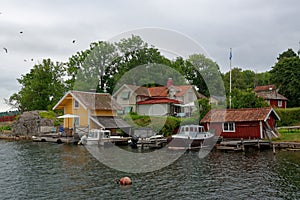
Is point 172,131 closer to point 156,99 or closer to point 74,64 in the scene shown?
point 156,99

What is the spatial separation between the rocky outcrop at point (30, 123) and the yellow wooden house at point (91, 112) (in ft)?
12.5

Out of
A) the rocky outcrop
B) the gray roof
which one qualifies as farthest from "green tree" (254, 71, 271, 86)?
the rocky outcrop

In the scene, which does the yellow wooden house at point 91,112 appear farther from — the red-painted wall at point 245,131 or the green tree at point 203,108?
the red-painted wall at point 245,131

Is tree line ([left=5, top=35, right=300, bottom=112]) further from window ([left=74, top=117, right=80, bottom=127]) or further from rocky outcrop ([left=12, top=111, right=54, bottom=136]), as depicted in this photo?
window ([left=74, top=117, right=80, bottom=127])

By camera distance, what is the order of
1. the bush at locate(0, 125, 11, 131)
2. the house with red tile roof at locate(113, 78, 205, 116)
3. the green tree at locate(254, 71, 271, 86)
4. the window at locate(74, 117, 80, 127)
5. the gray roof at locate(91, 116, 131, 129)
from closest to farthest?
the gray roof at locate(91, 116, 131, 129) < the window at locate(74, 117, 80, 127) < the house with red tile roof at locate(113, 78, 205, 116) < the bush at locate(0, 125, 11, 131) < the green tree at locate(254, 71, 271, 86)

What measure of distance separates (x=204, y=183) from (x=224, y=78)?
73300 mm

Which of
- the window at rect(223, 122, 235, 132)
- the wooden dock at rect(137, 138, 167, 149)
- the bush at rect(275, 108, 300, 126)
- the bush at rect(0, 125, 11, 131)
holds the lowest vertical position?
the wooden dock at rect(137, 138, 167, 149)

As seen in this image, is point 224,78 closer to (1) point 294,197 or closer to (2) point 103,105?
(2) point 103,105

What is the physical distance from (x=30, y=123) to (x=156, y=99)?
22.5 meters

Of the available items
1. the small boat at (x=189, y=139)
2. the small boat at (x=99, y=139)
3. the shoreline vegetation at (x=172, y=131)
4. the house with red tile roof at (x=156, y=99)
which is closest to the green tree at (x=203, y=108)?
the shoreline vegetation at (x=172, y=131)

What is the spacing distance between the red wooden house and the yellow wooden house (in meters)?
12.9

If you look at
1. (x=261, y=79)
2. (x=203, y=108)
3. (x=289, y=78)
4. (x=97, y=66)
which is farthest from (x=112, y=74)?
(x=261, y=79)

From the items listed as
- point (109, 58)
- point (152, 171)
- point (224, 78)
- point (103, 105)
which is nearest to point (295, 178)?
point (152, 171)

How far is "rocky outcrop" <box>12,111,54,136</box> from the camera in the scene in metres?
51.5
